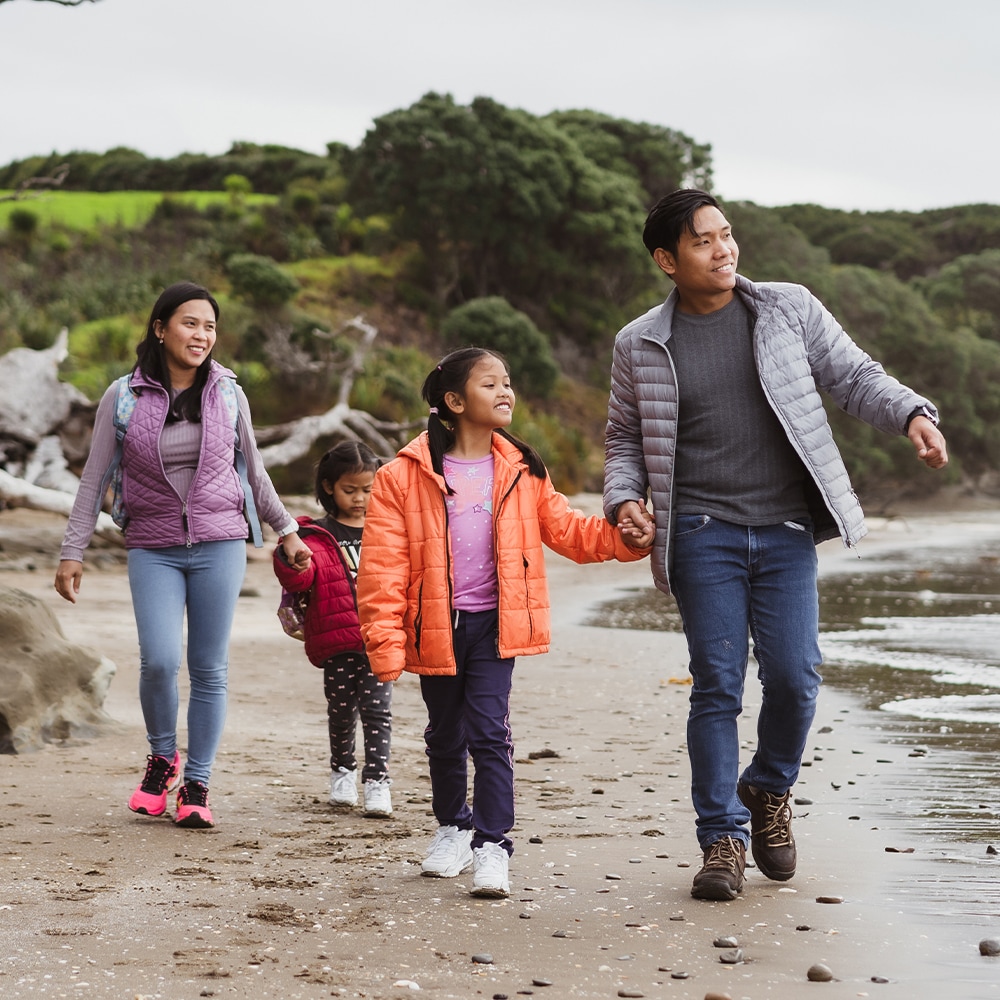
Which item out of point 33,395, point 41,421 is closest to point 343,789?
point 41,421

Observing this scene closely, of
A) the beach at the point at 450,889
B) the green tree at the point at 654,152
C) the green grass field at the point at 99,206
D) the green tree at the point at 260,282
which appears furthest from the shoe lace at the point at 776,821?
the green tree at the point at 654,152

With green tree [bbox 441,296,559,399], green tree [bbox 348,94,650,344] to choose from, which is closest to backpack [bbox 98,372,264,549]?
green tree [bbox 441,296,559,399]

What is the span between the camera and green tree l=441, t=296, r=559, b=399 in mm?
32281

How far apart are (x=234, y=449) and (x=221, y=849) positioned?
1475 mm

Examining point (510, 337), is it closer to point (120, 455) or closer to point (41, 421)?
point (41, 421)

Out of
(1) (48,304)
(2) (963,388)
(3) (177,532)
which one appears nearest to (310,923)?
(3) (177,532)

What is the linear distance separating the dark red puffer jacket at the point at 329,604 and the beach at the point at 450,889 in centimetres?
63

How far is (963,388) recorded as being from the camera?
43.8m

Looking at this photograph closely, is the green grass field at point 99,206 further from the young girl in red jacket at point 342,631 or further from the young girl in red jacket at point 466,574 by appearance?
the young girl in red jacket at point 466,574

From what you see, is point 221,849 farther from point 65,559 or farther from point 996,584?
point 996,584

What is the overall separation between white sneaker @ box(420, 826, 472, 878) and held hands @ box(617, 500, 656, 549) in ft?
3.50

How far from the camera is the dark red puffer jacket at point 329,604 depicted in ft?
17.6

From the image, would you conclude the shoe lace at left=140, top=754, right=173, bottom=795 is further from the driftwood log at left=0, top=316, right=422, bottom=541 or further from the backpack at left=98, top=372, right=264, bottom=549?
Answer: the driftwood log at left=0, top=316, right=422, bottom=541

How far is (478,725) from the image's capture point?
163 inches
